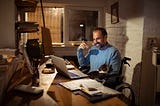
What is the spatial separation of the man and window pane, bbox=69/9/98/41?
5.48 feet

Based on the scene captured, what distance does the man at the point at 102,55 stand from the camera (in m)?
2.57

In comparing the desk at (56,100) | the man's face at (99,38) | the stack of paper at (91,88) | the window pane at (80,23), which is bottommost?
the desk at (56,100)

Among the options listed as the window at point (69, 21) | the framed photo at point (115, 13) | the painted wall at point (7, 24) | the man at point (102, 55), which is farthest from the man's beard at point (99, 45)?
the window at point (69, 21)

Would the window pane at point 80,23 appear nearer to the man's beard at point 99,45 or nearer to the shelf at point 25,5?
the shelf at point 25,5

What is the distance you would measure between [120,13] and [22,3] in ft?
6.29

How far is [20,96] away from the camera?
54.4 inches

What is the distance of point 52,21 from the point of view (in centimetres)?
463

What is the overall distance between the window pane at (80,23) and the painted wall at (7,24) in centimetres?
197

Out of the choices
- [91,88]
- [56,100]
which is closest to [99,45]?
[91,88]

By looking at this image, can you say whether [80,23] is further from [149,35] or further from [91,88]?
[91,88]

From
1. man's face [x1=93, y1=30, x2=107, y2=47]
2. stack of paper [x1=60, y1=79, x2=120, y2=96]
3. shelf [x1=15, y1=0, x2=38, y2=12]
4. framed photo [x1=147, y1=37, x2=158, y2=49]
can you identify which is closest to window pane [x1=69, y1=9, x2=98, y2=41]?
shelf [x1=15, y1=0, x2=38, y2=12]

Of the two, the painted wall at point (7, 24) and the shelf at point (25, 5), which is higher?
the shelf at point (25, 5)

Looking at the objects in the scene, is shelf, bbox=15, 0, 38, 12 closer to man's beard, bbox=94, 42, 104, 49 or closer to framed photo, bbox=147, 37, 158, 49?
man's beard, bbox=94, 42, 104, 49

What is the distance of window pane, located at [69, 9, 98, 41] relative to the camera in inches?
186
